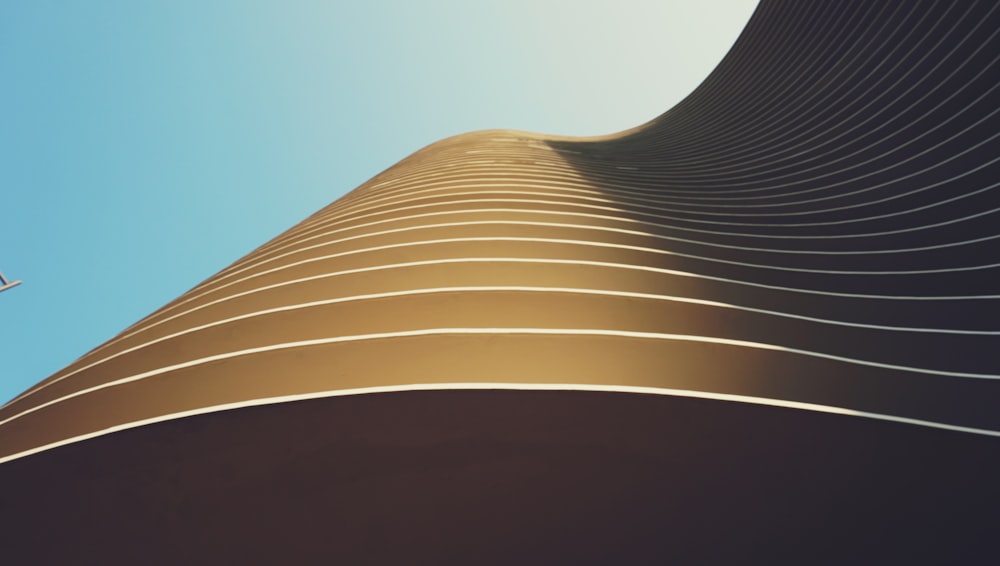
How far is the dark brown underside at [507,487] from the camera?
3258mm

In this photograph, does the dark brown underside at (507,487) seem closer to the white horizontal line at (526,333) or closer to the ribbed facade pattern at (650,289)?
the ribbed facade pattern at (650,289)

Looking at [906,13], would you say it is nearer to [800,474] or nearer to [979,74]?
[979,74]

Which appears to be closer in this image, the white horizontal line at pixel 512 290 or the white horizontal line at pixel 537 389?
the white horizontal line at pixel 537 389

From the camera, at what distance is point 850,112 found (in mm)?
11000

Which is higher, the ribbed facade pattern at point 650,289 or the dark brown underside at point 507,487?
the ribbed facade pattern at point 650,289

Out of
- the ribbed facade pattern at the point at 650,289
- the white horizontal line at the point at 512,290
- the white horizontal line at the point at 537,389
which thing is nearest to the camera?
the white horizontal line at the point at 537,389

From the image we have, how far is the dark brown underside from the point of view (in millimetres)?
3258

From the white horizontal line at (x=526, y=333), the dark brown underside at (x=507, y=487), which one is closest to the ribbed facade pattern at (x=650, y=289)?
the white horizontal line at (x=526, y=333)

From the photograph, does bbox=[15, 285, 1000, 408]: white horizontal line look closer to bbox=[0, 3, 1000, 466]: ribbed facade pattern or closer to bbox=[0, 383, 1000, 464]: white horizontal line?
bbox=[0, 3, 1000, 466]: ribbed facade pattern

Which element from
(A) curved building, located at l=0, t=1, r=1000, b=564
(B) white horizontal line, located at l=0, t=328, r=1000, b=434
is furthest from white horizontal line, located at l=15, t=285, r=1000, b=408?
(B) white horizontal line, located at l=0, t=328, r=1000, b=434

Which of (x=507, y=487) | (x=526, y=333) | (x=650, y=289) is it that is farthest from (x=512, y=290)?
(x=507, y=487)

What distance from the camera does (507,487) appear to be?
360 centimetres

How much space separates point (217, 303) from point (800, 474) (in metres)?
4.55

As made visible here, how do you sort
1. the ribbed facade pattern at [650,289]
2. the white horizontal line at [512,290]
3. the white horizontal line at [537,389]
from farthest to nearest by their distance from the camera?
the white horizontal line at [512,290] → the ribbed facade pattern at [650,289] → the white horizontal line at [537,389]
